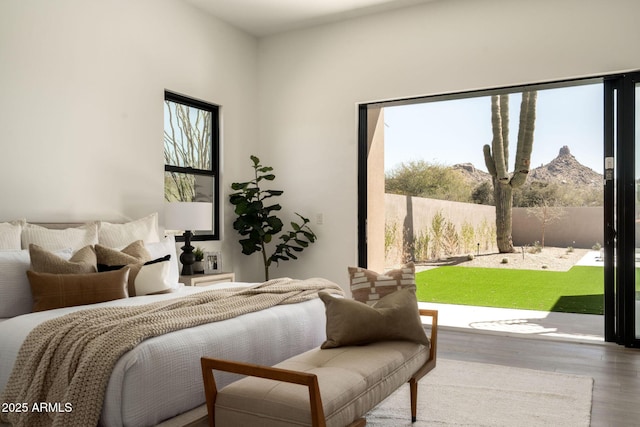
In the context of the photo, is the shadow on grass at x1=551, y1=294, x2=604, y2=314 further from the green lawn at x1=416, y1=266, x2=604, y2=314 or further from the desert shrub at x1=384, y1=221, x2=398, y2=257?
the desert shrub at x1=384, y1=221, x2=398, y2=257

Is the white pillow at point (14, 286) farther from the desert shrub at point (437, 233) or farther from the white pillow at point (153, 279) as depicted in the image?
the desert shrub at point (437, 233)

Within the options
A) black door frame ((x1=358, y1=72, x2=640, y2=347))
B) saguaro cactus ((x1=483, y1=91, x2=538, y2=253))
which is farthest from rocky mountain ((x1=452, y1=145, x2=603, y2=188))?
black door frame ((x1=358, y1=72, x2=640, y2=347))

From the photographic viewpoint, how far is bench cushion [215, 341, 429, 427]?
1838 mm

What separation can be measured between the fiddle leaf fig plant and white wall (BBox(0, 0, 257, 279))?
416 mm

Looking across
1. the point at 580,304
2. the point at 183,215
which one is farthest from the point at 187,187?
the point at 580,304

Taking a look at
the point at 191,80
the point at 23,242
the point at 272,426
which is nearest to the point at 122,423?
the point at 272,426

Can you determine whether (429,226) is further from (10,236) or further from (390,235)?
(10,236)

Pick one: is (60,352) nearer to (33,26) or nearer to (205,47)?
(33,26)

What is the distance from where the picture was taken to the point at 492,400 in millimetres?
3057

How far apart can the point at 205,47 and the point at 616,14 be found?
368 cm

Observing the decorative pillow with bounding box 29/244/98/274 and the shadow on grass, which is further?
→ the shadow on grass

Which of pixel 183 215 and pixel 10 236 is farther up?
pixel 183 215

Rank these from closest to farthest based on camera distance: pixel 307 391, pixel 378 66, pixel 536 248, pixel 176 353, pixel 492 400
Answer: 1. pixel 307 391
2. pixel 176 353
3. pixel 492 400
4. pixel 378 66
5. pixel 536 248

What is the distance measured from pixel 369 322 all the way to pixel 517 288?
5.23 m
